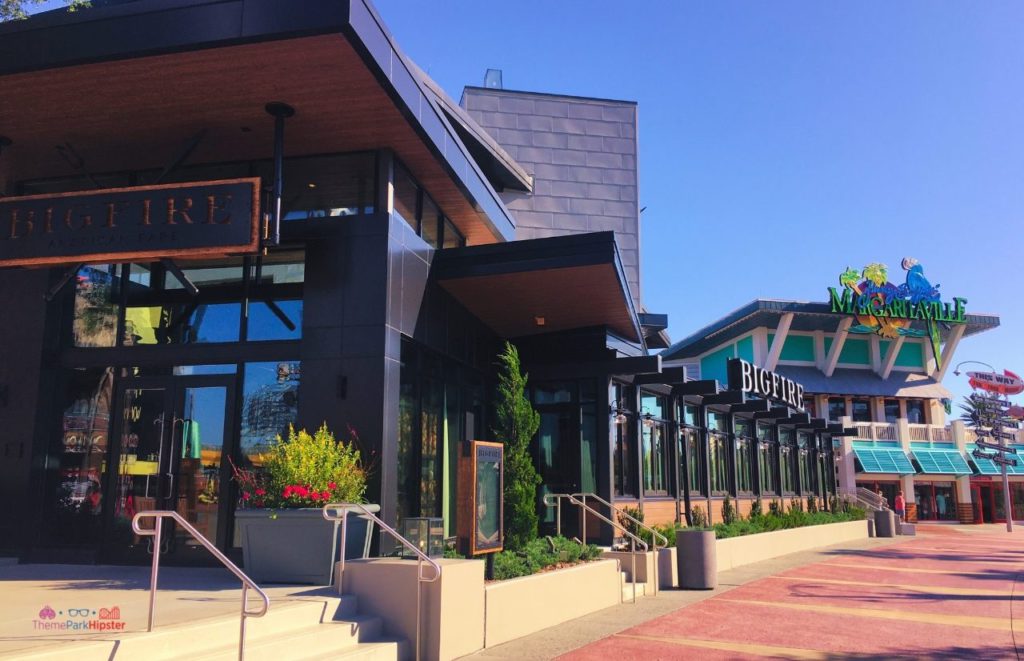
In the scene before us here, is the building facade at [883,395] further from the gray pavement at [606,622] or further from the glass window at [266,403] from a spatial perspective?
the glass window at [266,403]

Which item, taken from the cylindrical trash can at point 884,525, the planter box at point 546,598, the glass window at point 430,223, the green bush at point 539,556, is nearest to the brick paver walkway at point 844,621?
the planter box at point 546,598

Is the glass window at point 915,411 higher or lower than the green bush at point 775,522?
higher

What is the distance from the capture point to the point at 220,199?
10938 mm

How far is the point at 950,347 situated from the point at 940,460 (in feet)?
35.3

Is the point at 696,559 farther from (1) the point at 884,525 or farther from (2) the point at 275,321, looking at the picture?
(1) the point at 884,525

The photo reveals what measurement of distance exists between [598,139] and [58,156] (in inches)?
1116

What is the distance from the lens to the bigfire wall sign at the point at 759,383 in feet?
80.7

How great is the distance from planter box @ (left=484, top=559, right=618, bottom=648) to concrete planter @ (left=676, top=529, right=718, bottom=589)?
2435 millimetres

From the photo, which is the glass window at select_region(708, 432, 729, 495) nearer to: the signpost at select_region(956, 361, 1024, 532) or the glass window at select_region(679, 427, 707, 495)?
the glass window at select_region(679, 427, 707, 495)

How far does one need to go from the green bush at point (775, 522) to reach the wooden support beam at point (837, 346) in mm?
27798

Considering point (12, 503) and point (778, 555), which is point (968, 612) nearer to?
point (778, 555)

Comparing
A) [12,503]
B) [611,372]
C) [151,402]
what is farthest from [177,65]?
[611,372]

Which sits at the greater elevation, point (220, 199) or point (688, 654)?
point (220, 199)

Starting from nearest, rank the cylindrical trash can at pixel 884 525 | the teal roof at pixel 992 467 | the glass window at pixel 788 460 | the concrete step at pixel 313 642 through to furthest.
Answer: the concrete step at pixel 313 642
the glass window at pixel 788 460
the cylindrical trash can at pixel 884 525
the teal roof at pixel 992 467
